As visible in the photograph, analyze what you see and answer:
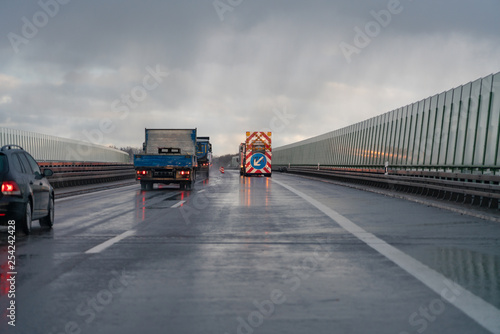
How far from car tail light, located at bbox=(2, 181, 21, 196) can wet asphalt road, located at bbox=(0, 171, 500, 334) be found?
0.83m

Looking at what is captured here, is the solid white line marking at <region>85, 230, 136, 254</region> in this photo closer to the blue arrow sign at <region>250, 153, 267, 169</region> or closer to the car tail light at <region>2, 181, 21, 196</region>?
the car tail light at <region>2, 181, 21, 196</region>

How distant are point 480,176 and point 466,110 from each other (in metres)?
10.4

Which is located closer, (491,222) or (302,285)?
(302,285)

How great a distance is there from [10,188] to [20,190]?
7.9 inches

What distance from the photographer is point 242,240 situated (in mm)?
10625

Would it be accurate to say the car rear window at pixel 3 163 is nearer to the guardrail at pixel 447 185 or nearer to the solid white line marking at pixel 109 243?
the solid white line marking at pixel 109 243

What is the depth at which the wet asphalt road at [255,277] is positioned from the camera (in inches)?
210

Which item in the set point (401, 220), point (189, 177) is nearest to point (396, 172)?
point (189, 177)

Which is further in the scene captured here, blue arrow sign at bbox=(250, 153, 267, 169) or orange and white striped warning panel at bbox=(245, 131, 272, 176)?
blue arrow sign at bbox=(250, 153, 267, 169)

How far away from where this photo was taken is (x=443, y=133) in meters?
30.6

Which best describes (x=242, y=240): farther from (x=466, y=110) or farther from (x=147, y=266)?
(x=466, y=110)

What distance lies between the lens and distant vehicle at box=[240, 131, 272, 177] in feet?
184

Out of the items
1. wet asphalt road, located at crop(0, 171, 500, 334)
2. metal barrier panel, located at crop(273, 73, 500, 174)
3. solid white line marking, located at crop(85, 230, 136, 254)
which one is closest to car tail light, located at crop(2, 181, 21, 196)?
wet asphalt road, located at crop(0, 171, 500, 334)

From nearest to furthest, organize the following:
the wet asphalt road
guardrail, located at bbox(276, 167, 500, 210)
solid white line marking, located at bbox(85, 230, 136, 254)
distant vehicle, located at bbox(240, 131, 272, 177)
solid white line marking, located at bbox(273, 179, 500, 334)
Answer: the wet asphalt road
solid white line marking, located at bbox(273, 179, 500, 334)
solid white line marking, located at bbox(85, 230, 136, 254)
guardrail, located at bbox(276, 167, 500, 210)
distant vehicle, located at bbox(240, 131, 272, 177)
